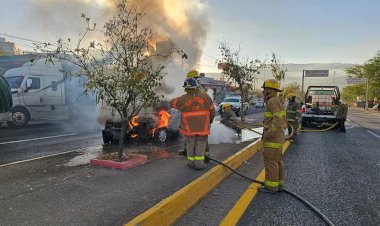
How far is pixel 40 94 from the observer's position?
15023mm

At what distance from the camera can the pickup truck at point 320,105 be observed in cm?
1545

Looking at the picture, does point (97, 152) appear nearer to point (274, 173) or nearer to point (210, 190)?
point (210, 190)

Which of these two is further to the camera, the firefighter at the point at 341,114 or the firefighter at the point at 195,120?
the firefighter at the point at 341,114

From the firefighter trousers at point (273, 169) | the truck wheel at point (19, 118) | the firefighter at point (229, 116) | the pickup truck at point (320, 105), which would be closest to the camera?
the firefighter trousers at point (273, 169)

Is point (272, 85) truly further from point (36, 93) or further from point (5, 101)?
point (36, 93)

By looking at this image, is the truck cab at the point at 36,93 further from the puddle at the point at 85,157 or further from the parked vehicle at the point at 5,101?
the puddle at the point at 85,157

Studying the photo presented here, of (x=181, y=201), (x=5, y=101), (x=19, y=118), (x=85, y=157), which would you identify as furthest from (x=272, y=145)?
(x=19, y=118)

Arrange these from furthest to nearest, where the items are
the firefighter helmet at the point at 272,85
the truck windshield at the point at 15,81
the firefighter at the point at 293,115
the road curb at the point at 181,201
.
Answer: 1. the truck windshield at the point at 15,81
2. the firefighter at the point at 293,115
3. the firefighter helmet at the point at 272,85
4. the road curb at the point at 181,201

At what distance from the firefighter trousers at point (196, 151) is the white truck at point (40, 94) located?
31.5 feet

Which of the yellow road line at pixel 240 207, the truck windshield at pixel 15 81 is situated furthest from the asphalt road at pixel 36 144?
the yellow road line at pixel 240 207

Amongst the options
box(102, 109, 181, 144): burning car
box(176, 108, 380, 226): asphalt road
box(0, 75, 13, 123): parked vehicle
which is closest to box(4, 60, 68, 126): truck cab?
box(0, 75, 13, 123): parked vehicle

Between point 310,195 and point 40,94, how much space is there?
13.2 metres

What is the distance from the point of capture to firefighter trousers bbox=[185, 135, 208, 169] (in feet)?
19.5

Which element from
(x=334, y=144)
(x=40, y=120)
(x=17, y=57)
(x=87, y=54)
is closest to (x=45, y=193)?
(x=87, y=54)
